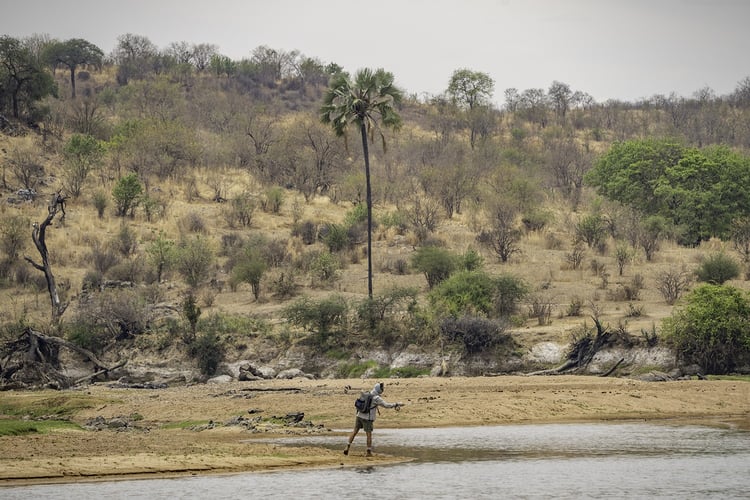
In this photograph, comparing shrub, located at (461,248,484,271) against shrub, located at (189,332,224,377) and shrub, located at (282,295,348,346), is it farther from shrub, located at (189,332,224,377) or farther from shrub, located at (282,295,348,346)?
shrub, located at (189,332,224,377)

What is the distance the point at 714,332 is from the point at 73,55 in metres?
90.4

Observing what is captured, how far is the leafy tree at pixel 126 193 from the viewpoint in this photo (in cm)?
6016

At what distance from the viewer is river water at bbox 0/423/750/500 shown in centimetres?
1789

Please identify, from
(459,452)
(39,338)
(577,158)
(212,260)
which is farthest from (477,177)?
(459,452)

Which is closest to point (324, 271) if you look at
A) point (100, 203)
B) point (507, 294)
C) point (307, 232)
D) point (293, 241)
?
point (293, 241)

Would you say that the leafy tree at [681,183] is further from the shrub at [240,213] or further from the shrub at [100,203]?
the shrub at [100,203]

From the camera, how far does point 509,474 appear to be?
19.6 meters

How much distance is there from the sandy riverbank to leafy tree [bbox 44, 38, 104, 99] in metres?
79.7

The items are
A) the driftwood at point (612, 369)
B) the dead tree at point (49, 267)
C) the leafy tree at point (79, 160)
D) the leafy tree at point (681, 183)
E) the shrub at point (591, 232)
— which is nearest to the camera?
the driftwood at point (612, 369)

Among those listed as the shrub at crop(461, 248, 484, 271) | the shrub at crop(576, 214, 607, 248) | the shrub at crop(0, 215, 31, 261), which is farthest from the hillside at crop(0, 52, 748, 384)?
the shrub at crop(461, 248, 484, 271)

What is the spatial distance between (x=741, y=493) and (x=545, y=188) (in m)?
60.6

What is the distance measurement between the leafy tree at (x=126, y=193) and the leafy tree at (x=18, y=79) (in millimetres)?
18425

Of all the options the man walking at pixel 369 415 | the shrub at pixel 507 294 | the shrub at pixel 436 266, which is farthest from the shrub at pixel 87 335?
the man walking at pixel 369 415

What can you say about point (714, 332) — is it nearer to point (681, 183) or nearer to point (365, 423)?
point (365, 423)
